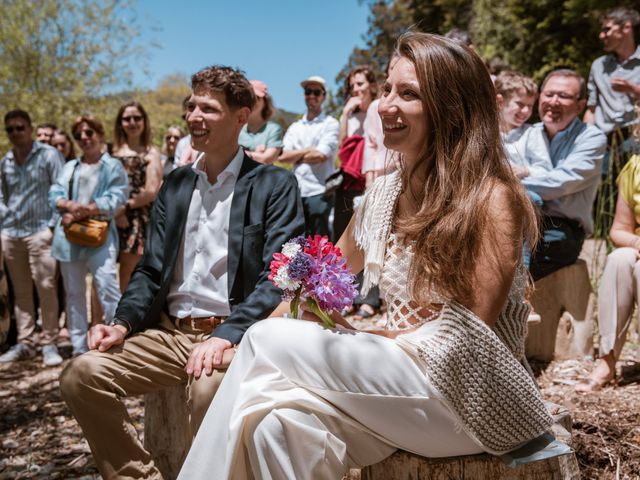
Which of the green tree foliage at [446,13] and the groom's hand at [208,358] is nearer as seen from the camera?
the groom's hand at [208,358]

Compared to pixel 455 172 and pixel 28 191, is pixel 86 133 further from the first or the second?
pixel 455 172

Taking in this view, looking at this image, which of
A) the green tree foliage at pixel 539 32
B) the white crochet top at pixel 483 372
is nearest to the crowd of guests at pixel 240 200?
the white crochet top at pixel 483 372

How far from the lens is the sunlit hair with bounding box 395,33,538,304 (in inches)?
89.3

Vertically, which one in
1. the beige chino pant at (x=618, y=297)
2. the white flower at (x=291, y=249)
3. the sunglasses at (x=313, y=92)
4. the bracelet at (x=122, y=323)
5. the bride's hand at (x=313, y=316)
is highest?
the sunglasses at (x=313, y=92)

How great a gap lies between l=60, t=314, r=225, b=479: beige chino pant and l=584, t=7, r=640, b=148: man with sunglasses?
16.2 ft

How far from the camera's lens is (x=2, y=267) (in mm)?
6918

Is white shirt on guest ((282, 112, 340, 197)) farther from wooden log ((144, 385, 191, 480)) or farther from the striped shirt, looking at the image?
wooden log ((144, 385, 191, 480))

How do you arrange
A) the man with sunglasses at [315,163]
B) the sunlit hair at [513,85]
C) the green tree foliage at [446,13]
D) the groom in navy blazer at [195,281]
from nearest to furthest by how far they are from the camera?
the groom in navy blazer at [195,281] < the sunlit hair at [513,85] < the man with sunglasses at [315,163] < the green tree foliage at [446,13]

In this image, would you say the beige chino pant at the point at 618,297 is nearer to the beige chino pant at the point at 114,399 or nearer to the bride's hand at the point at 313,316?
the bride's hand at the point at 313,316

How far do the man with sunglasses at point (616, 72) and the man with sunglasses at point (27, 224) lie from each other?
547 centimetres

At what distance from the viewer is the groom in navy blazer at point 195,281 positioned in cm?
292

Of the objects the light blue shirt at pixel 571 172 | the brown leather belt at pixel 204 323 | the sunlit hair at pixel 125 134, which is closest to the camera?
the brown leather belt at pixel 204 323

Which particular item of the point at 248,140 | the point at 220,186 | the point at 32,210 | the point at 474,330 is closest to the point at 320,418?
the point at 474,330

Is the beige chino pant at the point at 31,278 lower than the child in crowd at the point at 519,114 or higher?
lower
